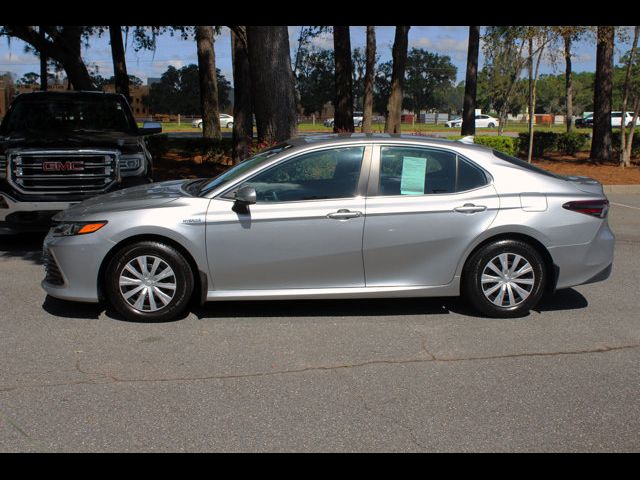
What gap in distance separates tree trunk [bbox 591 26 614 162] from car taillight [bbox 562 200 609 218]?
53.4 feet

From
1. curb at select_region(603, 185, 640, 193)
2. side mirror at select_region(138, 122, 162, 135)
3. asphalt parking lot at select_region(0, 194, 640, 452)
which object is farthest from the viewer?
curb at select_region(603, 185, 640, 193)

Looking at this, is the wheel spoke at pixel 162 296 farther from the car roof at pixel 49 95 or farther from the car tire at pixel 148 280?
the car roof at pixel 49 95

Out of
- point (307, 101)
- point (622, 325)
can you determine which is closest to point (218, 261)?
point (622, 325)

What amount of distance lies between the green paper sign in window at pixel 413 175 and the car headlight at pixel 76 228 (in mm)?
2593

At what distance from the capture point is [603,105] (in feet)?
69.9

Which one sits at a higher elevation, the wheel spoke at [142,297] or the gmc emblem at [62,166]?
the gmc emblem at [62,166]

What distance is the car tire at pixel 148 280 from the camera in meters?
5.77

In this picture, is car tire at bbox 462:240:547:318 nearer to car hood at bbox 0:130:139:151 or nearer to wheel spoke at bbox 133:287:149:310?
wheel spoke at bbox 133:287:149:310

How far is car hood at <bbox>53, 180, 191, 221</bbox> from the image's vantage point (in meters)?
5.88

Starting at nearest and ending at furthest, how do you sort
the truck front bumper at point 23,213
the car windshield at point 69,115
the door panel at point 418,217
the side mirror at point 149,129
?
the door panel at point 418,217 → the truck front bumper at point 23,213 → the car windshield at point 69,115 → the side mirror at point 149,129

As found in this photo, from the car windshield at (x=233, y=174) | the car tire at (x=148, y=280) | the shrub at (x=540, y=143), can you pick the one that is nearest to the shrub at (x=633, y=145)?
the shrub at (x=540, y=143)

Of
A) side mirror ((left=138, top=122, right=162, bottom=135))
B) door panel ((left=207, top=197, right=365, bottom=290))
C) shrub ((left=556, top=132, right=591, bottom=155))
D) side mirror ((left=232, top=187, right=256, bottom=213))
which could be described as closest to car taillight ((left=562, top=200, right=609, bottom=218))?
door panel ((left=207, top=197, right=365, bottom=290))

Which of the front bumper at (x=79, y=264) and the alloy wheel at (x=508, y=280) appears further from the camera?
the alloy wheel at (x=508, y=280)

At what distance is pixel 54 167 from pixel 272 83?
3.66 m
